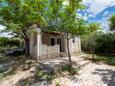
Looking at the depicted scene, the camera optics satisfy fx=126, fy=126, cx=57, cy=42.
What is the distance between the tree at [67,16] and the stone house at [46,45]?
11.3ft

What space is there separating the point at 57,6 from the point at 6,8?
22.8 ft

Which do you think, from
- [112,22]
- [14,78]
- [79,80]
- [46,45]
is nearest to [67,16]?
[46,45]

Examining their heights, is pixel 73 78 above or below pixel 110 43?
below

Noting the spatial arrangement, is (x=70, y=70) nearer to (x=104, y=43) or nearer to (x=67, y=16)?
(x=67, y=16)

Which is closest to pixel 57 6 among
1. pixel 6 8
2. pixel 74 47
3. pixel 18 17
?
pixel 18 17

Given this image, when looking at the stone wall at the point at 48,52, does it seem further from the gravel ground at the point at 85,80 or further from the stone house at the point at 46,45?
the gravel ground at the point at 85,80

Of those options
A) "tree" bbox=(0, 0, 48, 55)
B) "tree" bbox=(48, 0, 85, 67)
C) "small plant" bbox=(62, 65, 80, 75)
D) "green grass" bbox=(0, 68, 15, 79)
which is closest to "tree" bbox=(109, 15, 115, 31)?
"tree" bbox=(48, 0, 85, 67)

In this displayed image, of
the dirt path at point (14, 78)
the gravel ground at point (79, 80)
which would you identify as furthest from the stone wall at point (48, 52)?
the gravel ground at point (79, 80)

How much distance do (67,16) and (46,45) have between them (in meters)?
4.70

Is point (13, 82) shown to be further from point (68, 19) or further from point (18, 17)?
point (18, 17)

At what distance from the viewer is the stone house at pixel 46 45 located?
1377 centimetres

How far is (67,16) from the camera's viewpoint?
10680mm

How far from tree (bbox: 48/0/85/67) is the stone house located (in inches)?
136

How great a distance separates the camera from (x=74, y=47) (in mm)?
19688
